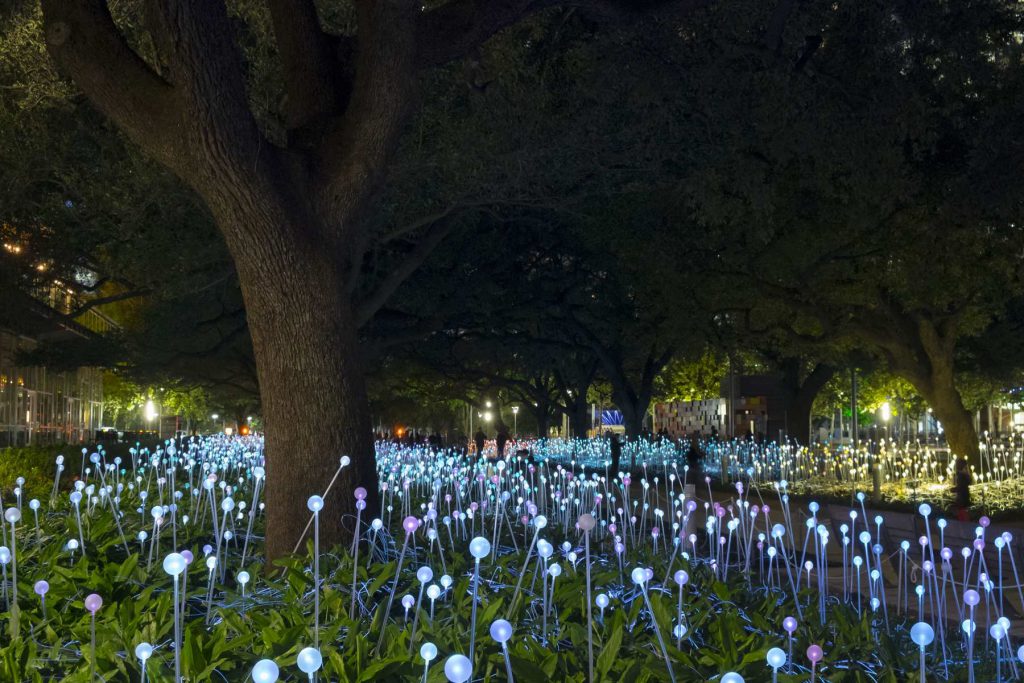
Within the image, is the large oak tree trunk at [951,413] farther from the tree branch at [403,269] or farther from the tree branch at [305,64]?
the tree branch at [305,64]

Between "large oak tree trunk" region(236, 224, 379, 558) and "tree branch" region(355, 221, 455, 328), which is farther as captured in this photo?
"tree branch" region(355, 221, 455, 328)

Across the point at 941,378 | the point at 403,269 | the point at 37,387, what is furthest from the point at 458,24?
the point at 37,387

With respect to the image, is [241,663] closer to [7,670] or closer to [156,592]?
[7,670]

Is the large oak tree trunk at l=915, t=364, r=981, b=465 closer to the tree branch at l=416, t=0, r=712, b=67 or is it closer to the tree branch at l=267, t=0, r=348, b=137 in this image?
the tree branch at l=416, t=0, r=712, b=67

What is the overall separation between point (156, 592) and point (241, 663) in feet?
6.36

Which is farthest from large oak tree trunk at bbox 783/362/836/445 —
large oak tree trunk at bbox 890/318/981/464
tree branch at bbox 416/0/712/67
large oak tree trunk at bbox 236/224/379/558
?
large oak tree trunk at bbox 236/224/379/558

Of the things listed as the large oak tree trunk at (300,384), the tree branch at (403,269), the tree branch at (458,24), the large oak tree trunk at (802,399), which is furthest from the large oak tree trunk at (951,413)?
the large oak tree trunk at (300,384)

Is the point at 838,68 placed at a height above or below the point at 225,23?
above

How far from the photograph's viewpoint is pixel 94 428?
164 ft

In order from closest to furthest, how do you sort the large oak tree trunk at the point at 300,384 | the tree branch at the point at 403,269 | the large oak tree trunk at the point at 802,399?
1. the large oak tree trunk at the point at 300,384
2. the tree branch at the point at 403,269
3. the large oak tree trunk at the point at 802,399

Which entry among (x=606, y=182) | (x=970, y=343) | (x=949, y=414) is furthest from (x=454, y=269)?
(x=970, y=343)

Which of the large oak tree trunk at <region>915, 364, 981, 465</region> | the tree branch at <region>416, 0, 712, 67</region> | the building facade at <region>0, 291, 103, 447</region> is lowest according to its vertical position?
the large oak tree trunk at <region>915, 364, 981, 465</region>

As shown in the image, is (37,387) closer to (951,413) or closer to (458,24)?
(951,413)

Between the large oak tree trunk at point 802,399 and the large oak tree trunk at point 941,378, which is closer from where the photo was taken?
the large oak tree trunk at point 941,378
